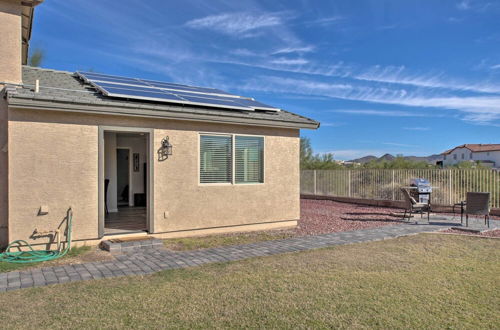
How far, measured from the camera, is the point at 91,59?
971 inches

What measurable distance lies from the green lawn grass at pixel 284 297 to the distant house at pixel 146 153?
3009 millimetres

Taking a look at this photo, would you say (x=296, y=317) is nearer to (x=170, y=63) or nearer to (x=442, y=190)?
(x=442, y=190)

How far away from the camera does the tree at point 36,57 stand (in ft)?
72.2

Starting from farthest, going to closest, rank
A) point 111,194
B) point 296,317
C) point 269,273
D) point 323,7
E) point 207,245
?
point 323,7 → point 111,194 → point 207,245 → point 269,273 → point 296,317

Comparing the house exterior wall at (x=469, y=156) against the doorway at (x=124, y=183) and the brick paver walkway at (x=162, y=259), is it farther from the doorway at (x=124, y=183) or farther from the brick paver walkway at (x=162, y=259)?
the brick paver walkway at (x=162, y=259)

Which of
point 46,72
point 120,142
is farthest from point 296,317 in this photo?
point 120,142

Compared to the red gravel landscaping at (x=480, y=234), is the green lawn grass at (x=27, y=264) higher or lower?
higher

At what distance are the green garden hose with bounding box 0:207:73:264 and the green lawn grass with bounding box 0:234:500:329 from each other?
2.02 metres

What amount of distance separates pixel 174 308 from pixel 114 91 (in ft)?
20.3

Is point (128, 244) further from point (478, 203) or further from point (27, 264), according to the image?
point (478, 203)

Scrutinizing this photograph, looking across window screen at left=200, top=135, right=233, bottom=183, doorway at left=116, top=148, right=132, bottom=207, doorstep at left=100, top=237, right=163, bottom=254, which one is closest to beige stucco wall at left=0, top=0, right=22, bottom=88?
doorstep at left=100, top=237, right=163, bottom=254

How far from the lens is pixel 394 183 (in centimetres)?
1920

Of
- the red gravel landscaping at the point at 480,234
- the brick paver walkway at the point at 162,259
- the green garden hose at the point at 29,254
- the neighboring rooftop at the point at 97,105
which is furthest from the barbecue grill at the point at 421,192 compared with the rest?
the green garden hose at the point at 29,254

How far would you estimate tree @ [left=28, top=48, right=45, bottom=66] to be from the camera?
22.0 metres
